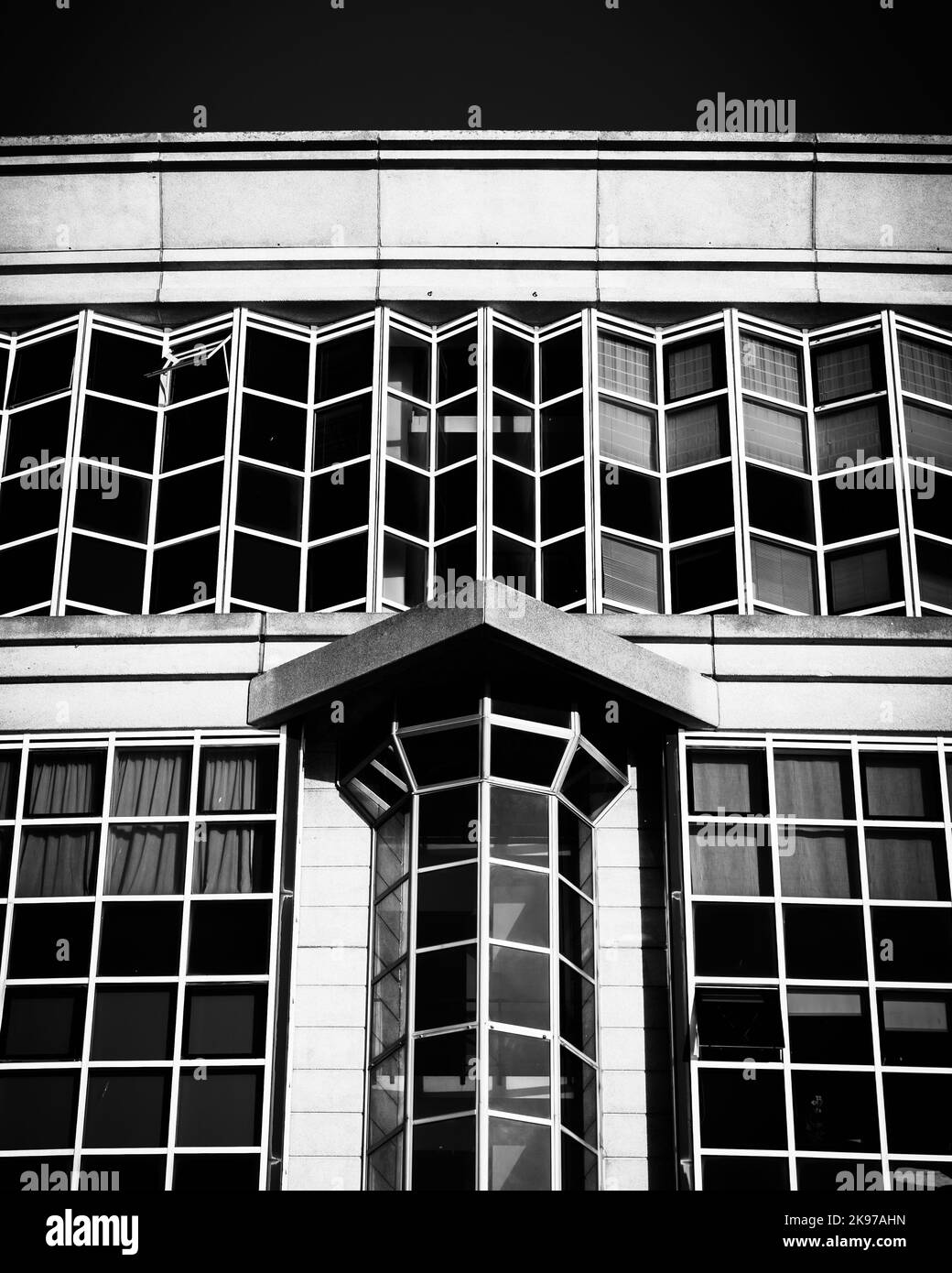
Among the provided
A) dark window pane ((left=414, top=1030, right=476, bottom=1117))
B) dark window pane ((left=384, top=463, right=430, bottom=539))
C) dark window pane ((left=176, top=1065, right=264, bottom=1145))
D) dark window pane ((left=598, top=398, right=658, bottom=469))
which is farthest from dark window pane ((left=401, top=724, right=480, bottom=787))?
dark window pane ((left=598, top=398, right=658, bottom=469))

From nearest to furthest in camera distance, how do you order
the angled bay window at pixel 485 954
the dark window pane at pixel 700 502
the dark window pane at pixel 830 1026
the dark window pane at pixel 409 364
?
the angled bay window at pixel 485 954 < the dark window pane at pixel 830 1026 < the dark window pane at pixel 700 502 < the dark window pane at pixel 409 364

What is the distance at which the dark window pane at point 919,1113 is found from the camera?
647 inches

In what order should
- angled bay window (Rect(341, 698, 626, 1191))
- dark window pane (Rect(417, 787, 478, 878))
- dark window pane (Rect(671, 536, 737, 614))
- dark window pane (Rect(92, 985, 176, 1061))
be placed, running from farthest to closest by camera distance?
dark window pane (Rect(671, 536, 737, 614))
dark window pane (Rect(417, 787, 478, 878))
dark window pane (Rect(92, 985, 176, 1061))
angled bay window (Rect(341, 698, 626, 1191))

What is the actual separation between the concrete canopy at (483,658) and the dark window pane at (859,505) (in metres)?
2.83

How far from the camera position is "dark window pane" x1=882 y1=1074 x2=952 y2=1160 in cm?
1642

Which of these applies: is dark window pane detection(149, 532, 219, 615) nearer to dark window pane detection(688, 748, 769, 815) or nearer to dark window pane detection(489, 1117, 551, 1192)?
dark window pane detection(688, 748, 769, 815)

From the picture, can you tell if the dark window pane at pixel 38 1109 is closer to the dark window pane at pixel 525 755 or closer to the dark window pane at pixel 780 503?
the dark window pane at pixel 525 755

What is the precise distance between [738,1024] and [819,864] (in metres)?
1.96

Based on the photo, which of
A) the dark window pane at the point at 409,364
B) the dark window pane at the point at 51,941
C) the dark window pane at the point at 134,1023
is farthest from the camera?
the dark window pane at the point at 409,364

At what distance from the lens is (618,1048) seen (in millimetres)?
17125

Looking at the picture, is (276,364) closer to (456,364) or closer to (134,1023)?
(456,364)

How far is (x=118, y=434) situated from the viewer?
805 inches

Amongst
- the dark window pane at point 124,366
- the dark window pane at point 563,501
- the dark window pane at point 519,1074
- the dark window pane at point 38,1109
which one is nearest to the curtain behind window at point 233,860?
the dark window pane at point 38,1109

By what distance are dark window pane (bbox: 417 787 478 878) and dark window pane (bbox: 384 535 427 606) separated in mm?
2787
